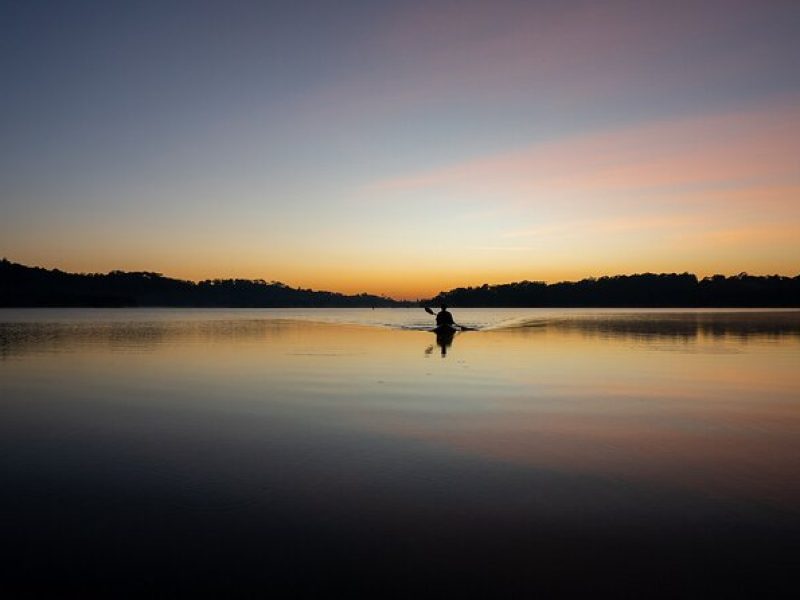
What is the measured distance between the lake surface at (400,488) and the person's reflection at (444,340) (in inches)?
626

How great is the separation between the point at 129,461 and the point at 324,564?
18.2 feet

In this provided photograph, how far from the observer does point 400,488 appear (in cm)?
832

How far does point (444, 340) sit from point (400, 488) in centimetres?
3594

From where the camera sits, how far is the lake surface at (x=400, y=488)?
573 centimetres

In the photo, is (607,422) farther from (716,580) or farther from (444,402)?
(716,580)

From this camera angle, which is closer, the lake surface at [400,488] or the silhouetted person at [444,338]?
the lake surface at [400,488]

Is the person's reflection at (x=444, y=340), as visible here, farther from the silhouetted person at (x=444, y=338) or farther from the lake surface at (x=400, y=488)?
the lake surface at (x=400, y=488)

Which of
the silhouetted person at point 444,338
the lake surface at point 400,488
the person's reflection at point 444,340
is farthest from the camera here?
the silhouetted person at point 444,338

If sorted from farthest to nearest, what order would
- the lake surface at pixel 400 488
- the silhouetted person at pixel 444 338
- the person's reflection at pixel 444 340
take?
the silhouetted person at pixel 444 338 → the person's reflection at pixel 444 340 → the lake surface at pixel 400 488

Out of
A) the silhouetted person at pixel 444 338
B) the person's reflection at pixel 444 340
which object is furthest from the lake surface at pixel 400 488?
the silhouetted person at pixel 444 338

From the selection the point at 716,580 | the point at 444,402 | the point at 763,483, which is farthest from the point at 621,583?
the point at 444,402

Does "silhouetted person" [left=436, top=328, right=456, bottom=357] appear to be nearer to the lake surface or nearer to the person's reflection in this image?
the person's reflection

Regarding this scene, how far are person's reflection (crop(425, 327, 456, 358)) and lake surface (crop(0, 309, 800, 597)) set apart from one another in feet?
52.2

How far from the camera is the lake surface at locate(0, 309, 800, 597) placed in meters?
5.73
